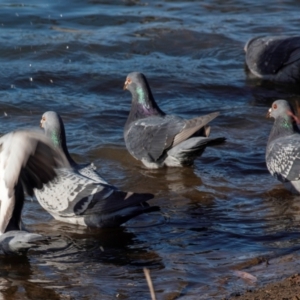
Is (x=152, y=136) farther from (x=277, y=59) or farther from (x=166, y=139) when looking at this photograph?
(x=277, y=59)

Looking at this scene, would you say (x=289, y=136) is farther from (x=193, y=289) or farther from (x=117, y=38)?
(x=117, y=38)

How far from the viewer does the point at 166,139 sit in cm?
788

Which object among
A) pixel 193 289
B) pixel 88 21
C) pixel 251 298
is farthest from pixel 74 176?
pixel 88 21

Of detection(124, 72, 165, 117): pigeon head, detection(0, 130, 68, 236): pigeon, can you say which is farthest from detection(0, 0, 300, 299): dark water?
detection(124, 72, 165, 117): pigeon head

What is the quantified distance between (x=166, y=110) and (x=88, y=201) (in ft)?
12.1

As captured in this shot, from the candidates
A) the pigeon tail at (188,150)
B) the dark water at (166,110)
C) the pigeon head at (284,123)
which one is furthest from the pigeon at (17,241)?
the pigeon head at (284,123)

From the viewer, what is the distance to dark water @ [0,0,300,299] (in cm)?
545

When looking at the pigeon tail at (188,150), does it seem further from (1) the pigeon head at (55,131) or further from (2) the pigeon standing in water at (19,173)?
(2) the pigeon standing in water at (19,173)

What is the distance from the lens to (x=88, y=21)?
13438mm

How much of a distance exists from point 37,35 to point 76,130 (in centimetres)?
412

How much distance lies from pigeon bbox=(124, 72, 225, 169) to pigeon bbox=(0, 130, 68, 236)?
6.34ft

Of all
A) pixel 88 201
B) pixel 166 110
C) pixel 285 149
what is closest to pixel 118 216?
pixel 88 201

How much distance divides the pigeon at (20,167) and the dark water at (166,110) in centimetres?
33

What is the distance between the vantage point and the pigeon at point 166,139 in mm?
7633
